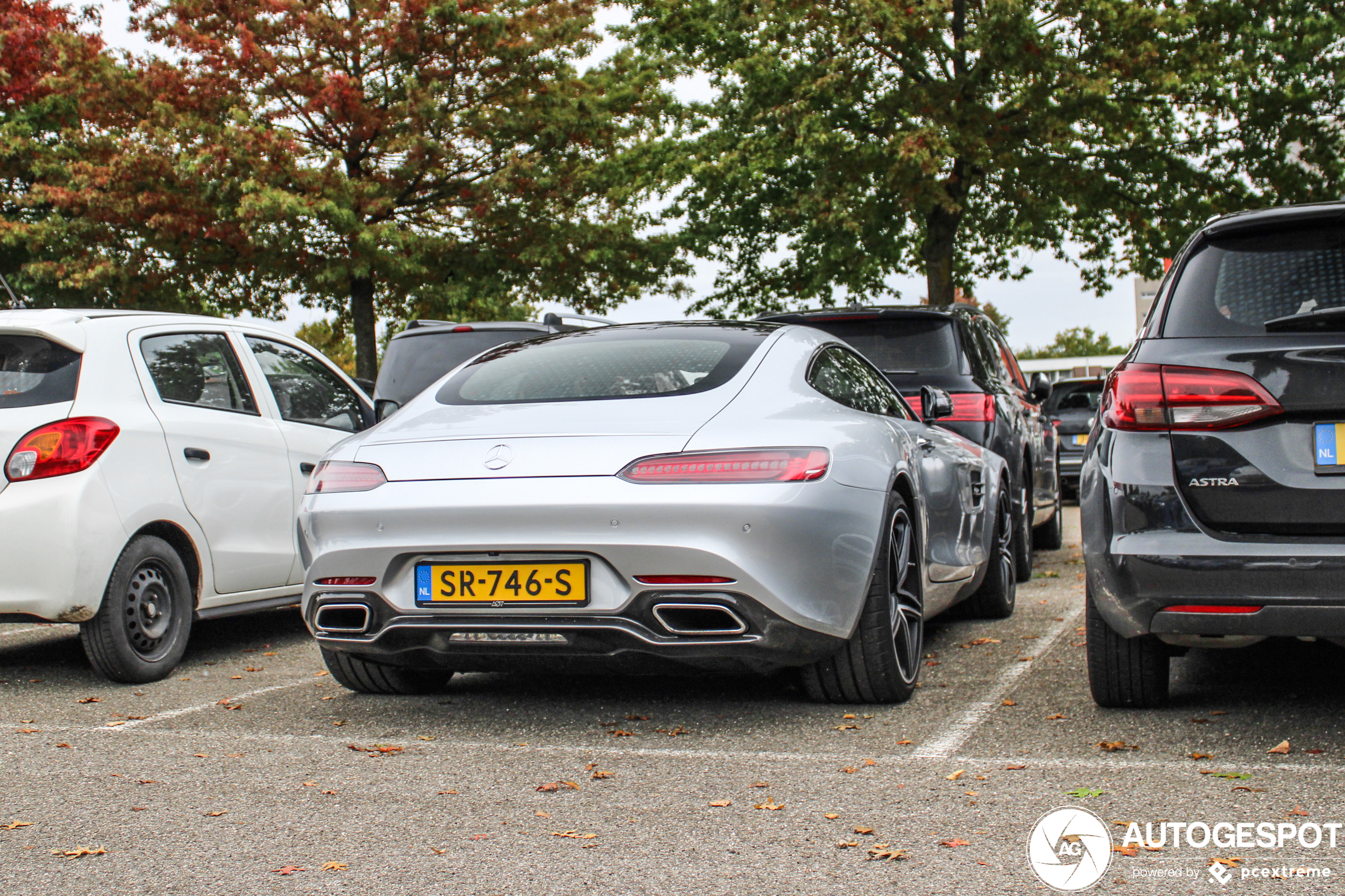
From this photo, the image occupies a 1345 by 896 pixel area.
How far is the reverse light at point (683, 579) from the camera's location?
4.31 meters

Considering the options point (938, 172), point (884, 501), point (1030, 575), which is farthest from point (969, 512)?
point (938, 172)

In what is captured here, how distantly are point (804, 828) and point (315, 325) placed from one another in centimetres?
6292

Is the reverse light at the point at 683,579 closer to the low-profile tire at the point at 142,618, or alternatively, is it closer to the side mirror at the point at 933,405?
the side mirror at the point at 933,405

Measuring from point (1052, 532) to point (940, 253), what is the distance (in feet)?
35.0

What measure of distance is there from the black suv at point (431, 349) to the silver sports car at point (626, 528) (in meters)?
5.60

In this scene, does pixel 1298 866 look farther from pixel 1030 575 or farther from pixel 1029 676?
pixel 1030 575

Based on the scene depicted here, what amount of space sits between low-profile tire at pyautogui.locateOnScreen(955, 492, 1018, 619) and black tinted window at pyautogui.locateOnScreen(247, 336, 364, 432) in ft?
11.3

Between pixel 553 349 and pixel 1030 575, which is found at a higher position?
pixel 553 349

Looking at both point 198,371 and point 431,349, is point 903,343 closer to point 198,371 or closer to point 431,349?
point 198,371

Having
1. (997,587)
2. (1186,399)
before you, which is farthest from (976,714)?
(997,587)

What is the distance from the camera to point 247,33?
20688 mm

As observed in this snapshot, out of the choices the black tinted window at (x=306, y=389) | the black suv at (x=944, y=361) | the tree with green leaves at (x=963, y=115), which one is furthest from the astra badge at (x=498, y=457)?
the tree with green leaves at (x=963, y=115)

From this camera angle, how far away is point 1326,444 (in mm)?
3945

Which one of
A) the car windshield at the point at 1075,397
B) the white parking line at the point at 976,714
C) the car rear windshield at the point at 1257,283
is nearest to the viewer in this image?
the car rear windshield at the point at 1257,283
